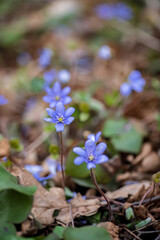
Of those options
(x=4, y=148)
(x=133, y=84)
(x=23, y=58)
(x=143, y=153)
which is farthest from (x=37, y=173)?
(x=23, y=58)

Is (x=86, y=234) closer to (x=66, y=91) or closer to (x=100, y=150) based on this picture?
(x=100, y=150)

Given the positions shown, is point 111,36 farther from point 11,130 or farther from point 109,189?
point 109,189

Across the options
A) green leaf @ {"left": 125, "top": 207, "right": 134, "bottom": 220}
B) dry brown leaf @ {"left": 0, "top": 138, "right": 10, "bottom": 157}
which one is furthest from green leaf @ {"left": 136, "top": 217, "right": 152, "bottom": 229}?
dry brown leaf @ {"left": 0, "top": 138, "right": 10, "bottom": 157}

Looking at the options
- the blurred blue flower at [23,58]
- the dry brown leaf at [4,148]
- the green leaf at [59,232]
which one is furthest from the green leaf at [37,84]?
the blurred blue flower at [23,58]

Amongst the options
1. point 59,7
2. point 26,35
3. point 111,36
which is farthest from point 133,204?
point 59,7

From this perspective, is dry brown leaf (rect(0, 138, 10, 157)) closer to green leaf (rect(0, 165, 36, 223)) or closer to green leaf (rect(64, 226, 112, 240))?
green leaf (rect(0, 165, 36, 223))
